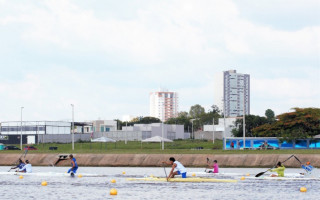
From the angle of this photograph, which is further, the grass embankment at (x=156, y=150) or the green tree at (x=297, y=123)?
the green tree at (x=297, y=123)

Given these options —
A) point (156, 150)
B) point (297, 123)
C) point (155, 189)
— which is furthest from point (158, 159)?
point (297, 123)

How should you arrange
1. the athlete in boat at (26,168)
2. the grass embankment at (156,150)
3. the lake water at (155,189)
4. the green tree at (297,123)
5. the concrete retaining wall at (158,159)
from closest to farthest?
the lake water at (155,189), the athlete in boat at (26,168), the concrete retaining wall at (158,159), the grass embankment at (156,150), the green tree at (297,123)

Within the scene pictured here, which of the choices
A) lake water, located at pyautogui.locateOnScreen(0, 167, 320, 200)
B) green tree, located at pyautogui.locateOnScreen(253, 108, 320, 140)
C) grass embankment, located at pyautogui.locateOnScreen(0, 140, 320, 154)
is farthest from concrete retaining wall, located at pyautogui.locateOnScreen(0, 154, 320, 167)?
green tree, located at pyautogui.locateOnScreen(253, 108, 320, 140)

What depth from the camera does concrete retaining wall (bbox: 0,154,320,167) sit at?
6544cm

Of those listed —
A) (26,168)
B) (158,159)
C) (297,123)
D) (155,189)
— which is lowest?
(155,189)

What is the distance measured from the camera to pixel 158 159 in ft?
233

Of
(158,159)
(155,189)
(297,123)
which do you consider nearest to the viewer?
(155,189)

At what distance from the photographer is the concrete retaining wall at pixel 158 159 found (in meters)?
65.4

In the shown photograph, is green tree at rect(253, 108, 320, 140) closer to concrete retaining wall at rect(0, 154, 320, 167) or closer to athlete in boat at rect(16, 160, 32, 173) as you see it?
concrete retaining wall at rect(0, 154, 320, 167)

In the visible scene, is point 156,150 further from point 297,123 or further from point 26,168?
point 297,123

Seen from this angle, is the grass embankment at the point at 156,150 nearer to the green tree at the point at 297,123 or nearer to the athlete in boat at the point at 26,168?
the green tree at the point at 297,123

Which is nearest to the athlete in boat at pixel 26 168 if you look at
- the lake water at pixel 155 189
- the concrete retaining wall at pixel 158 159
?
the lake water at pixel 155 189

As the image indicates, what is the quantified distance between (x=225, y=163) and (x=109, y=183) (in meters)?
24.8

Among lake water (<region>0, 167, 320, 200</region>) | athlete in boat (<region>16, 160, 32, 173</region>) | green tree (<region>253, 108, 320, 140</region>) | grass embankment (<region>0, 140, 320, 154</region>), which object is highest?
green tree (<region>253, 108, 320, 140</region>)
